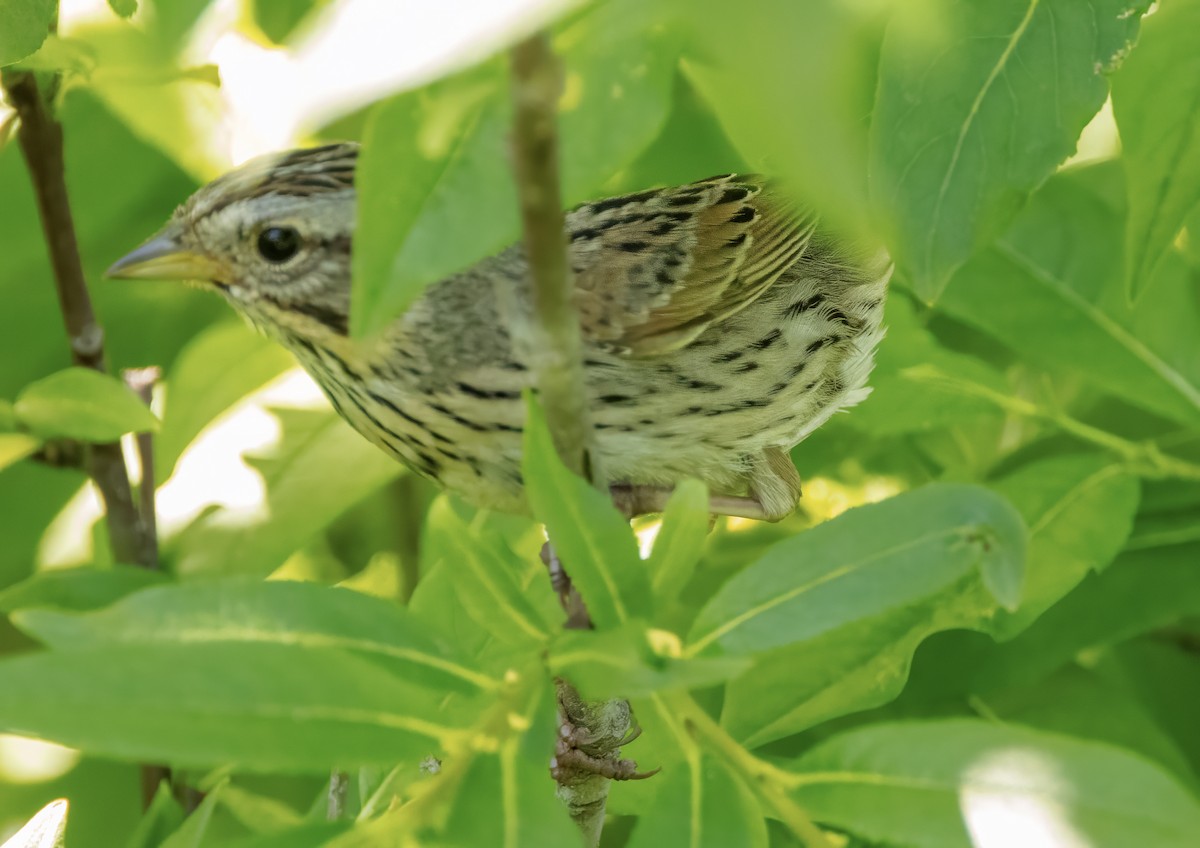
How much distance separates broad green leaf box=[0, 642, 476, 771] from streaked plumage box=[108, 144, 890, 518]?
4.02ft

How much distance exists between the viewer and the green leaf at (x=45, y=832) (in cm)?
196

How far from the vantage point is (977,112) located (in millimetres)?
1730

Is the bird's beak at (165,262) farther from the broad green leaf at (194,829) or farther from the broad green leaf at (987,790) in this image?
the broad green leaf at (987,790)

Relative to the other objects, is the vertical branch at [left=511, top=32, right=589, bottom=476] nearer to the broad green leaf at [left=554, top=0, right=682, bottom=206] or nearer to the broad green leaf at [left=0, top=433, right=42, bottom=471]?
the broad green leaf at [left=554, top=0, right=682, bottom=206]

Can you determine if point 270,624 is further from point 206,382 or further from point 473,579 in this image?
point 206,382

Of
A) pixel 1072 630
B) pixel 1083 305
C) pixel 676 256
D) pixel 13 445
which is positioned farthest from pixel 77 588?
pixel 1083 305

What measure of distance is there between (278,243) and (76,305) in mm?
415

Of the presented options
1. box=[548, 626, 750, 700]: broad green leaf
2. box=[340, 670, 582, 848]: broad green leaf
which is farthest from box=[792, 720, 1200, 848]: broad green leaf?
box=[340, 670, 582, 848]: broad green leaf

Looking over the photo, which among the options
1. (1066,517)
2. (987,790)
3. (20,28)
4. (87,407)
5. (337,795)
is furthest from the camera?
(1066,517)

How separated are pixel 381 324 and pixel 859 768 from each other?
71 centimetres

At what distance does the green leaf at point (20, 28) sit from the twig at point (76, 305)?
A: 1.97 ft

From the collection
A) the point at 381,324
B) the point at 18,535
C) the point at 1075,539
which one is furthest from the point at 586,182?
the point at 18,535

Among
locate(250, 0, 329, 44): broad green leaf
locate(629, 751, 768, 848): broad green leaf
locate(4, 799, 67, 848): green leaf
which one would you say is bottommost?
locate(4, 799, 67, 848): green leaf

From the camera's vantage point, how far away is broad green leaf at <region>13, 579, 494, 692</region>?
53.5 inches
